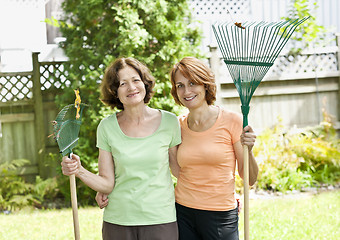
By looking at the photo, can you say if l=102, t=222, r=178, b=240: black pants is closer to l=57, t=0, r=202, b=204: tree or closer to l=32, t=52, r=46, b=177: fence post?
l=57, t=0, r=202, b=204: tree

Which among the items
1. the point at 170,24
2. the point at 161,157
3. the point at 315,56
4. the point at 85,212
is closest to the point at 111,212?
the point at 161,157

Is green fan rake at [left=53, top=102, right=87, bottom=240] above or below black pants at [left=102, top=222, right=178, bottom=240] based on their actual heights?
above

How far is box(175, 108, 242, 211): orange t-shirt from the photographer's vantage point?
2107 millimetres

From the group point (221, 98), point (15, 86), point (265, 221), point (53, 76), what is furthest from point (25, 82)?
point (265, 221)

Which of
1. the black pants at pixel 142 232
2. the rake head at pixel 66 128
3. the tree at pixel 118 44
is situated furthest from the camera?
the tree at pixel 118 44

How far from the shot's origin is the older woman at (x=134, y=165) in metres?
1.96

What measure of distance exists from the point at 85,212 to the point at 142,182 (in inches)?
123

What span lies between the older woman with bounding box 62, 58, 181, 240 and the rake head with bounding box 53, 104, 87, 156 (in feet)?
0.23

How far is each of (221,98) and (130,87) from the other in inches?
174

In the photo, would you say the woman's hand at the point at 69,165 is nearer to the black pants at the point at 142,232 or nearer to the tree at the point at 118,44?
the black pants at the point at 142,232

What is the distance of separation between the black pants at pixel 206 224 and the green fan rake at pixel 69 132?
531 mm

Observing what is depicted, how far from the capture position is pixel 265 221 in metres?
4.32

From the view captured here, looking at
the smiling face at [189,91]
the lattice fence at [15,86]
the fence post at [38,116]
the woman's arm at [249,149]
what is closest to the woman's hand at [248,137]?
the woman's arm at [249,149]

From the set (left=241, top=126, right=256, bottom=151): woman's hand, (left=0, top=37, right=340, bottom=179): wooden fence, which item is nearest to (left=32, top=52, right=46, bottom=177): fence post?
(left=0, top=37, right=340, bottom=179): wooden fence
